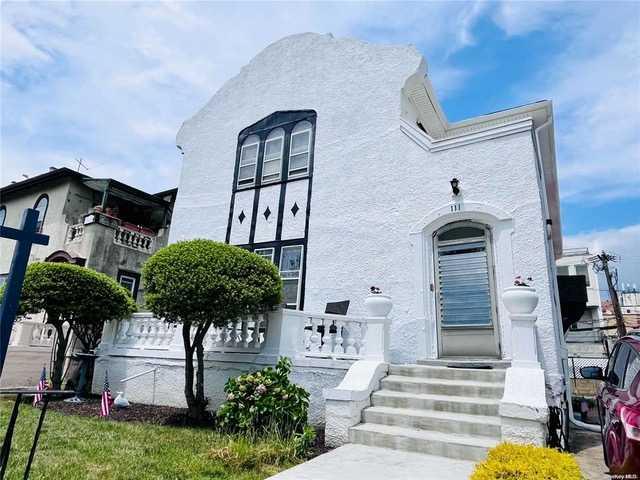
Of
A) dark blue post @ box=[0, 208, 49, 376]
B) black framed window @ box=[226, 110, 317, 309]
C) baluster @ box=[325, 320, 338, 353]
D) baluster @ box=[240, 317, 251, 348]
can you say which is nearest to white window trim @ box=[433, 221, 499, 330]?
baluster @ box=[325, 320, 338, 353]

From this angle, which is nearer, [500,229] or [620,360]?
[620,360]

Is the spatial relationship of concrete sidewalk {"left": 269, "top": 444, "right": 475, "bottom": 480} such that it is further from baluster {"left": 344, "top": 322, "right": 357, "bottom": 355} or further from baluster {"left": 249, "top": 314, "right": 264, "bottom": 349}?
baluster {"left": 249, "top": 314, "right": 264, "bottom": 349}

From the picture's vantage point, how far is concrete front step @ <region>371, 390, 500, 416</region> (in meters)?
5.00

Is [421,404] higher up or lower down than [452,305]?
lower down

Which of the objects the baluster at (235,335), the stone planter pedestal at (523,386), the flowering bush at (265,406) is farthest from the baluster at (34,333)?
the stone planter pedestal at (523,386)

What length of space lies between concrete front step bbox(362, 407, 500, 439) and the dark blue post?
4163 millimetres

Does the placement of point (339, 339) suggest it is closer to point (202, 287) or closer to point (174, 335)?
point (202, 287)

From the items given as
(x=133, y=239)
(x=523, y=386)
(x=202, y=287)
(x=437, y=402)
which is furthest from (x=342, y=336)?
(x=133, y=239)

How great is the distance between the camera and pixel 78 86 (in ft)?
19.4

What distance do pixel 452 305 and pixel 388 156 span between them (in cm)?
352

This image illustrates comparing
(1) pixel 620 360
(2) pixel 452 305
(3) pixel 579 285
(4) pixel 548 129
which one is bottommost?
(1) pixel 620 360

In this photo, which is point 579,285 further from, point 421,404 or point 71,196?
point 71,196

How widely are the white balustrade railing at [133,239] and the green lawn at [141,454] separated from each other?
8524 mm

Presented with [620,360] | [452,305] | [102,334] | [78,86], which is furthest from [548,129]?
[102,334]
